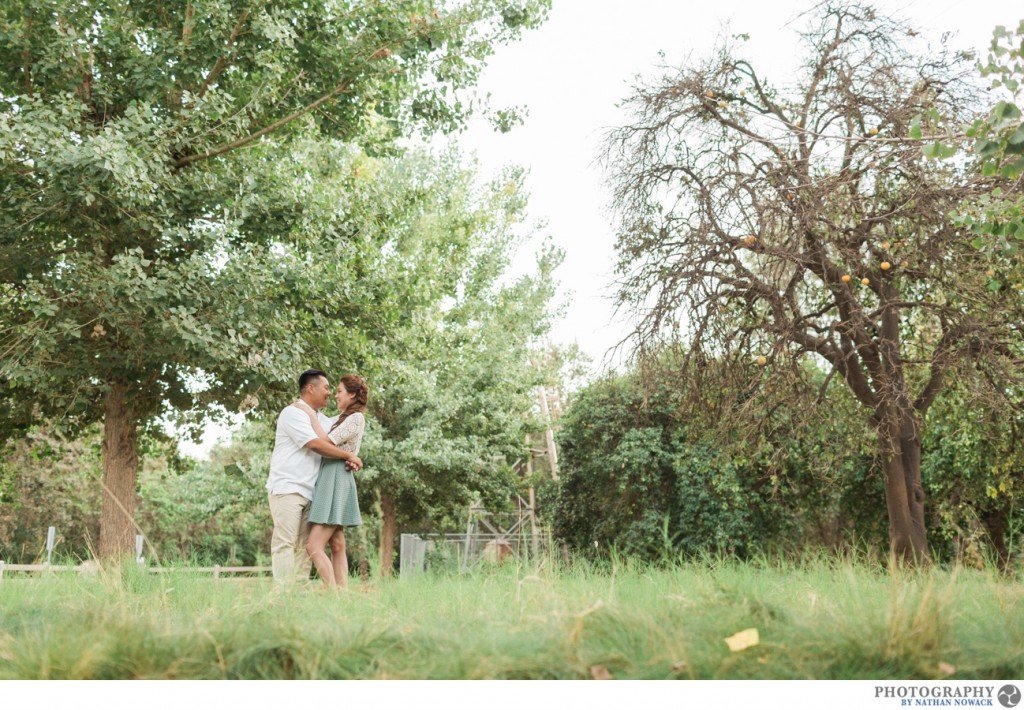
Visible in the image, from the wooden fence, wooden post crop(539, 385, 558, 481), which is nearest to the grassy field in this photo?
the wooden fence

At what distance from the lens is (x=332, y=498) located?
21.8ft

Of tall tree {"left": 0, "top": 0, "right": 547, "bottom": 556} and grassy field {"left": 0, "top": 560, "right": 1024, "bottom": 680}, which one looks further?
tall tree {"left": 0, "top": 0, "right": 547, "bottom": 556}

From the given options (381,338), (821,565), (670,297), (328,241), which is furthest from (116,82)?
(821,565)

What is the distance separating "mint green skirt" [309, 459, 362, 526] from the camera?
6.57 meters

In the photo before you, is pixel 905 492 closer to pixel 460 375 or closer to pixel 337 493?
pixel 337 493

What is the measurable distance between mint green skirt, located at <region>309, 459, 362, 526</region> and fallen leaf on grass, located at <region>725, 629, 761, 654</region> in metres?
3.86

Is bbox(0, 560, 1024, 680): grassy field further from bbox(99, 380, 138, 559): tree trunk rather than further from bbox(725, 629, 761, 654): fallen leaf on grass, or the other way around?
bbox(99, 380, 138, 559): tree trunk

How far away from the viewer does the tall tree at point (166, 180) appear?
930 cm

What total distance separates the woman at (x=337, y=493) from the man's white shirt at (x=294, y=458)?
0.08 m

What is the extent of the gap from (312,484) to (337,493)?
225 millimetres

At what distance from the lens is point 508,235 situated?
26.5 meters

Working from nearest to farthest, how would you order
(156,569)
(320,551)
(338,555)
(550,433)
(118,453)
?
(156,569) → (320,551) → (338,555) → (118,453) → (550,433)

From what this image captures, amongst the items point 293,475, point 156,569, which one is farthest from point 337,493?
point 156,569

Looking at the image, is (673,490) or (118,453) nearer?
(118,453)
